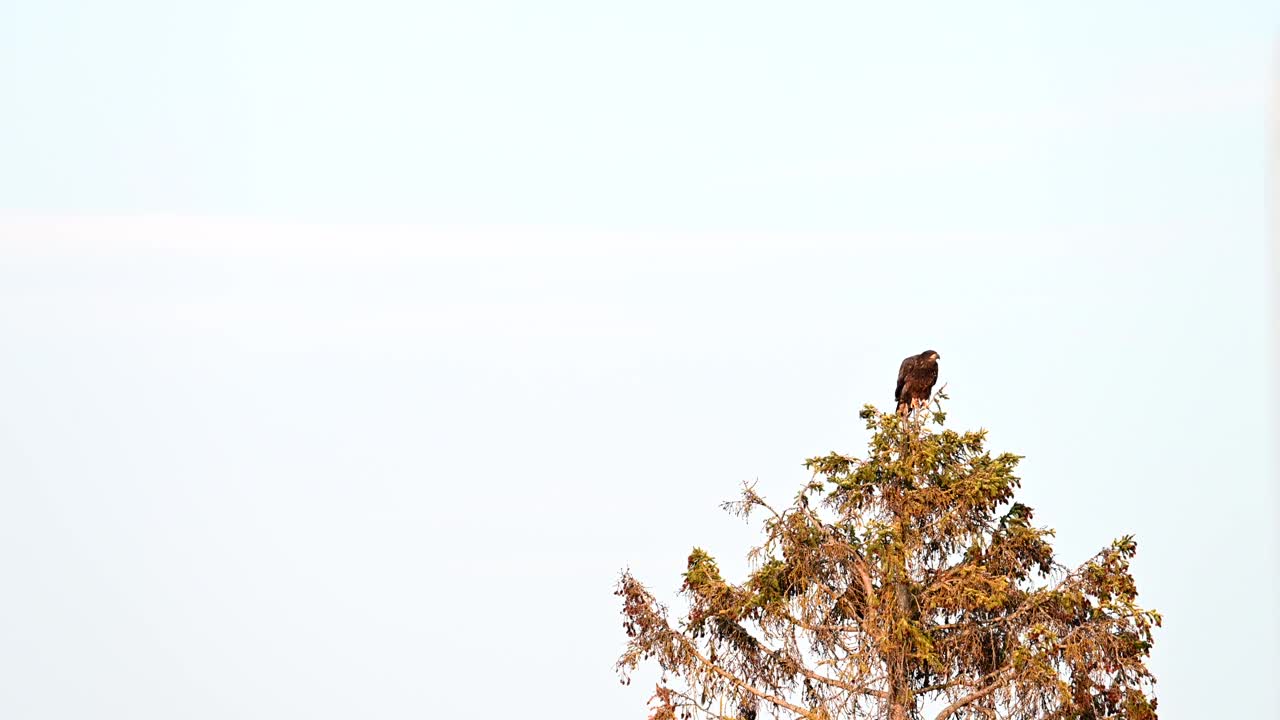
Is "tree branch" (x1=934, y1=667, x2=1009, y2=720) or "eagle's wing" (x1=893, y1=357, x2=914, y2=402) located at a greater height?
"eagle's wing" (x1=893, y1=357, x2=914, y2=402)

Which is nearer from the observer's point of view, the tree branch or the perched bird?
the tree branch

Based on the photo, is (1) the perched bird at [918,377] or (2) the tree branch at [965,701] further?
(1) the perched bird at [918,377]

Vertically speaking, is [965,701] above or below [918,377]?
below

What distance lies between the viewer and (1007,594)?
25.0 metres

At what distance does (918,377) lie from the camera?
27.9m

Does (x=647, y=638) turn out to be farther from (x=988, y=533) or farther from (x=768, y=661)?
(x=988, y=533)

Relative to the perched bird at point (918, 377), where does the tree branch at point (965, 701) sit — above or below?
below

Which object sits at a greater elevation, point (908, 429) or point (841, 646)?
point (908, 429)

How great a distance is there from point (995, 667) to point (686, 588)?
363 cm

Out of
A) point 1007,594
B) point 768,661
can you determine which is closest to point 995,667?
point 1007,594

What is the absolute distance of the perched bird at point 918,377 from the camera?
27.9 metres

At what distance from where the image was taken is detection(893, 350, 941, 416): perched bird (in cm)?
2789

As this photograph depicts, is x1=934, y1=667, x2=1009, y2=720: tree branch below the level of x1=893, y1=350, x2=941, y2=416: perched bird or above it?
below

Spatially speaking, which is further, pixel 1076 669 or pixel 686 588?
pixel 686 588
